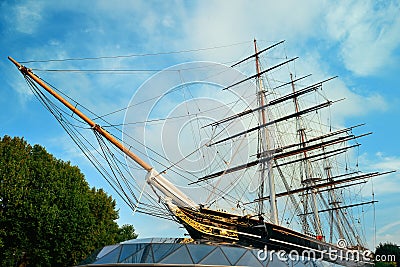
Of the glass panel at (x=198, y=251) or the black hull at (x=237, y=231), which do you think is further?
the black hull at (x=237, y=231)

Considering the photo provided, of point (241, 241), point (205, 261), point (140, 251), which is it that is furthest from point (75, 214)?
point (205, 261)

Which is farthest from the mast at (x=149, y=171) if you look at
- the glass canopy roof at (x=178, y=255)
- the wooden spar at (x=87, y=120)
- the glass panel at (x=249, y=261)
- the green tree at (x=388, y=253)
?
the green tree at (x=388, y=253)

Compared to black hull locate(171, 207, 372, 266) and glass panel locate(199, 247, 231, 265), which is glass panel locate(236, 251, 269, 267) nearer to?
glass panel locate(199, 247, 231, 265)

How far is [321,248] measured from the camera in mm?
31547

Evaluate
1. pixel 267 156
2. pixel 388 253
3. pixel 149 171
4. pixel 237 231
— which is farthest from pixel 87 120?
pixel 388 253

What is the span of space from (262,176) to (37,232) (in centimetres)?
2187

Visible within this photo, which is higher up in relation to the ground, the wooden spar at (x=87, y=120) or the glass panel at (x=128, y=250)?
the wooden spar at (x=87, y=120)

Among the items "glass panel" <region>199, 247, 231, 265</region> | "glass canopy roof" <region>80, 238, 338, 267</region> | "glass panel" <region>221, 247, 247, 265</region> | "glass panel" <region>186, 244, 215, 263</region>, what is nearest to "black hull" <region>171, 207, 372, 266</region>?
"glass canopy roof" <region>80, 238, 338, 267</region>

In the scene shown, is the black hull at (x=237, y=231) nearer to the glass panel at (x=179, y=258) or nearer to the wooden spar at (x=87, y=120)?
the wooden spar at (x=87, y=120)

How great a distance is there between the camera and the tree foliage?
93.6 feet

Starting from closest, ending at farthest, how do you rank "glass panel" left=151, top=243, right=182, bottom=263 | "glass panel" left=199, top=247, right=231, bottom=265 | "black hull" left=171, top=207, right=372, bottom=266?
"glass panel" left=199, top=247, right=231, bottom=265
"glass panel" left=151, top=243, right=182, bottom=263
"black hull" left=171, top=207, right=372, bottom=266

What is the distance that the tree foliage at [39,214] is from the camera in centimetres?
2853

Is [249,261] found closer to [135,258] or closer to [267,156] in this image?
[135,258]

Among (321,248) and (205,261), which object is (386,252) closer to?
(321,248)
